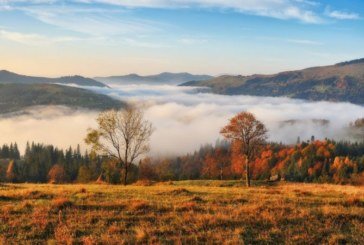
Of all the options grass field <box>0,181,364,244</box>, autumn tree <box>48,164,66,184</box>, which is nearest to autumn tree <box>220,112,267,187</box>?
grass field <box>0,181,364,244</box>

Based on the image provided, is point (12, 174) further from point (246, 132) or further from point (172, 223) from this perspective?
point (172, 223)

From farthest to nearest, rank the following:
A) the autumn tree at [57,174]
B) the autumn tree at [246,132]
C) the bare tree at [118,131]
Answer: the autumn tree at [57,174] → the autumn tree at [246,132] → the bare tree at [118,131]

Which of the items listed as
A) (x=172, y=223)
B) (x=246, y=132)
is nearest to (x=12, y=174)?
(x=246, y=132)

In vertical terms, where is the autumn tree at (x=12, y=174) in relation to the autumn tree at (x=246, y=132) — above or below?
below

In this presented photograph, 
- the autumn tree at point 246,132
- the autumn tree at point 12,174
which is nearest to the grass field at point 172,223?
the autumn tree at point 246,132

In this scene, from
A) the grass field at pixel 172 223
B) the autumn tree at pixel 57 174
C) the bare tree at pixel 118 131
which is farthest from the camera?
the autumn tree at pixel 57 174

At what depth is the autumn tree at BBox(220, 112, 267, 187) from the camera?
67.6m

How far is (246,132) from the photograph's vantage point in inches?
2670

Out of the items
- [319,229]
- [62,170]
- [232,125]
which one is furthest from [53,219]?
[62,170]

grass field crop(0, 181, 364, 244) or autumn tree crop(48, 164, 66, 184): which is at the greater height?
grass field crop(0, 181, 364, 244)

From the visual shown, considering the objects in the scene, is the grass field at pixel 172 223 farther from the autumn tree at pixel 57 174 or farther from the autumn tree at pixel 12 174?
the autumn tree at pixel 12 174

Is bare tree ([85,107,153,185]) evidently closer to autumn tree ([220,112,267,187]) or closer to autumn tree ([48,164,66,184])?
autumn tree ([220,112,267,187])

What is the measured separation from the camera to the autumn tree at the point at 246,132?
67625 mm

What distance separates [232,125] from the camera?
6781 cm
